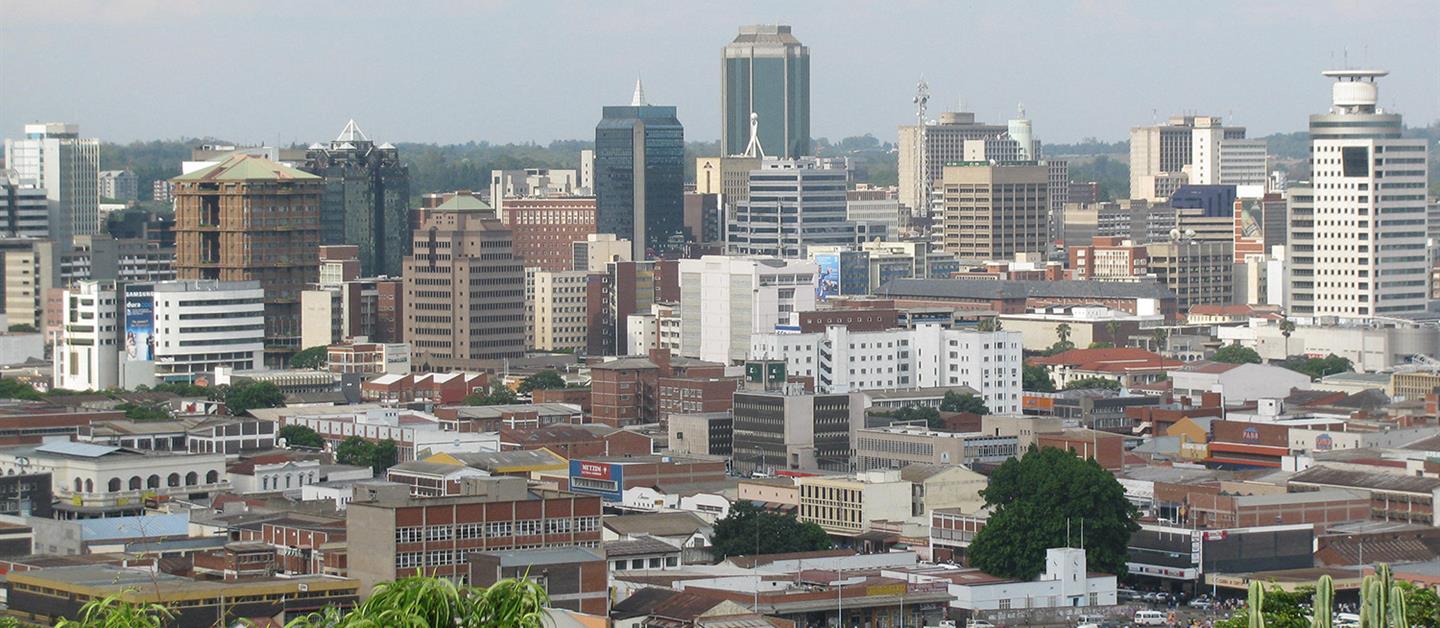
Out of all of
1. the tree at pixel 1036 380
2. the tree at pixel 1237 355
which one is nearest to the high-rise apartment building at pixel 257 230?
the tree at pixel 1036 380

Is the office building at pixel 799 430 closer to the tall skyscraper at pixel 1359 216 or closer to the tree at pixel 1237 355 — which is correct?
the tree at pixel 1237 355

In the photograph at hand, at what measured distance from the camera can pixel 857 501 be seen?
2820 inches

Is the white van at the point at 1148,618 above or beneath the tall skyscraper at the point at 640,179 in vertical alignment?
beneath

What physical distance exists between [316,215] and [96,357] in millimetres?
11092

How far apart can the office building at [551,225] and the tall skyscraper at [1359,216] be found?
4453 centimetres

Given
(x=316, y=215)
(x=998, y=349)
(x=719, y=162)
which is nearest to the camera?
(x=998, y=349)

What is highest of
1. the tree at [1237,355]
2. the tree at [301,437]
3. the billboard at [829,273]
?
the billboard at [829,273]

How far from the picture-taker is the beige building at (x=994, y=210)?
158 meters

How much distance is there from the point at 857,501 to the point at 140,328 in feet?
136

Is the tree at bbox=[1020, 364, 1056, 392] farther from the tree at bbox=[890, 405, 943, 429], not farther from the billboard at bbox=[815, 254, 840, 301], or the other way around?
the billboard at bbox=[815, 254, 840, 301]

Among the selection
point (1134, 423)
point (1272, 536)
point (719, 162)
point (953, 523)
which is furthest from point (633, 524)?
point (719, 162)

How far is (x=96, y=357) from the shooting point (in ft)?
352

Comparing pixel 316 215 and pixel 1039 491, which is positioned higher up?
pixel 316 215

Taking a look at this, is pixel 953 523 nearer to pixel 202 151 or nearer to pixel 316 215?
pixel 316 215
